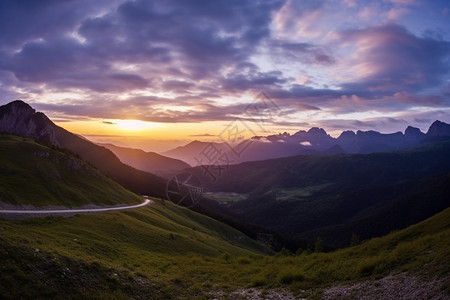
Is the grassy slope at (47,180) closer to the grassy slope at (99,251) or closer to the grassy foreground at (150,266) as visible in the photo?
the grassy slope at (99,251)

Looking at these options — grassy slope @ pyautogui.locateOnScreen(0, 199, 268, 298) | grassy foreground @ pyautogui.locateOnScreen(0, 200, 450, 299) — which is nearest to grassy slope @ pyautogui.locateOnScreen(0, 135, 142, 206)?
grassy slope @ pyautogui.locateOnScreen(0, 199, 268, 298)

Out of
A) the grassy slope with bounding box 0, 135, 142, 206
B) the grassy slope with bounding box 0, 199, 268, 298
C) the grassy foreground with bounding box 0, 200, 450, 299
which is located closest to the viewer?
the grassy foreground with bounding box 0, 200, 450, 299

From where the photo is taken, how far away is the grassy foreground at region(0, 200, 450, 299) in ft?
67.8

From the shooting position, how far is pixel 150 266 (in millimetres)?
34406

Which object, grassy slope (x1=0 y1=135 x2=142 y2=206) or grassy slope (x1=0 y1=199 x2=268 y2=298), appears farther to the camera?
grassy slope (x1=0 y1=135 x2=142 y2=206)

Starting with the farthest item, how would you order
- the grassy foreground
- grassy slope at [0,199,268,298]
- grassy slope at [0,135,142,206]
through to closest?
grassy slope at [0,135,142,206] → grassy slope at [0,199,268,298] → the grassy foreground

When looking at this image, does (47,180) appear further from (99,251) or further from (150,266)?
(150,266)

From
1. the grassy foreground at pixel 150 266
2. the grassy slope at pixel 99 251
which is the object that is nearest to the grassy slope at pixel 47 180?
the grassy slope at pixel 99 251

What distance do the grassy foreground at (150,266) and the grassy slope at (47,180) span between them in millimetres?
16786

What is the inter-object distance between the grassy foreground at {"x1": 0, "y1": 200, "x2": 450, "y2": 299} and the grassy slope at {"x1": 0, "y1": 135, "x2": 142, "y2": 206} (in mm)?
16786

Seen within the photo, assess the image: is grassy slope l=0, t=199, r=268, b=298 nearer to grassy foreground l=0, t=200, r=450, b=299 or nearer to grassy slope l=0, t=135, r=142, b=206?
grassy foreground l=0, t=200, r=450, b=299

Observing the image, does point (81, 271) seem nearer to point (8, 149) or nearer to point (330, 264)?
point (330, 264)

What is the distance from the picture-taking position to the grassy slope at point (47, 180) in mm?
57500

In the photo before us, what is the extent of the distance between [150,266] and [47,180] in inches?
1891
